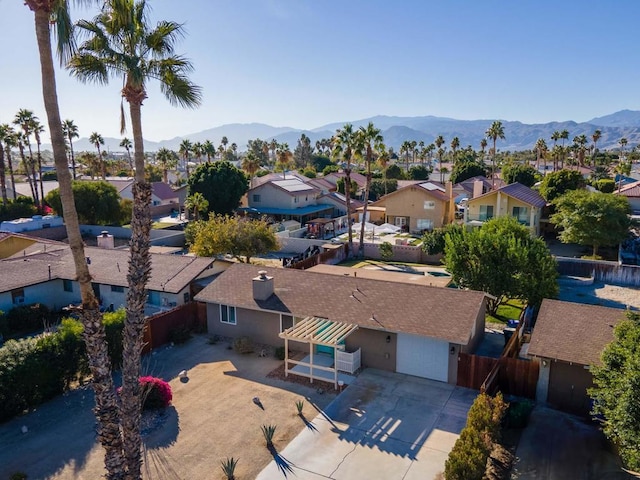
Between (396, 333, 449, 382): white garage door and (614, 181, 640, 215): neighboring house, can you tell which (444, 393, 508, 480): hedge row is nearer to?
(396, 333, 449, 382): white garage door

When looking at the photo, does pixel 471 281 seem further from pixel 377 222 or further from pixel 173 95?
pixel 377 222

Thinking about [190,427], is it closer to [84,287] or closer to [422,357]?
[84,287]

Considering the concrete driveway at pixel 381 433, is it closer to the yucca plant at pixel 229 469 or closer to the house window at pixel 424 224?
the yucca plant at pixel 229 469

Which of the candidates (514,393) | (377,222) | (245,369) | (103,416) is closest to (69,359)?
(245,369)

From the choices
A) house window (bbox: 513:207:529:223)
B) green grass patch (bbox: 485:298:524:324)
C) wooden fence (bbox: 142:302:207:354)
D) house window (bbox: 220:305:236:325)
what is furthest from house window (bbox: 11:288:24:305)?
house window (bbox: 513:207:529:223)

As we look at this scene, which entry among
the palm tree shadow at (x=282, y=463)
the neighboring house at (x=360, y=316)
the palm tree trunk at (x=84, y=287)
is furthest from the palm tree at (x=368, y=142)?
the palm tree trunk at (x=84, y=287)

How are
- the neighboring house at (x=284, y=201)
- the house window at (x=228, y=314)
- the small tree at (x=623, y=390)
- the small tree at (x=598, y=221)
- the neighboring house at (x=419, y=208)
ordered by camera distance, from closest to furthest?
the small tree at (x=623, y=390) < the house window at (x=228, y=314) < the small tree at (x=598, y=221) < the neighboring house at (x=419, y=208) < the neighboring house at (x=284, y=201)
